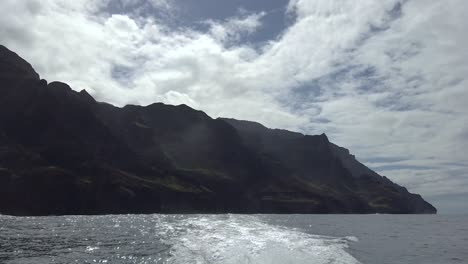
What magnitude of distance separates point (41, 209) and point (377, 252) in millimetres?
152162

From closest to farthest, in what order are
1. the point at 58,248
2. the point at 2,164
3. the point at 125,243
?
the point at 58,248, the point at 125,243, the point at 2,164

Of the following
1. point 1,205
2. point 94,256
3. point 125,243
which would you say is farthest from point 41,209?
point 94,256

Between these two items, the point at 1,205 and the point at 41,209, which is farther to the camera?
the point at 41,209

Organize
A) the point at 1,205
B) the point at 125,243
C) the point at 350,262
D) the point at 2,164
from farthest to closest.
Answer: the point at 2,164 < the point at 1,205 < the point at 125,243 < the point at 350,262

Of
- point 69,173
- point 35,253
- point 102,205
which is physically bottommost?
point 35,253

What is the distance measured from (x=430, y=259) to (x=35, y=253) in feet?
132

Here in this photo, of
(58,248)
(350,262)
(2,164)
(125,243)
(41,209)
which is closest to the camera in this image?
(350,262)

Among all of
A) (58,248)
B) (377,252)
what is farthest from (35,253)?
(377,252)

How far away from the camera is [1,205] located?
6176 inches

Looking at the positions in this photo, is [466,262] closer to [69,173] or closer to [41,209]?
[41,209]

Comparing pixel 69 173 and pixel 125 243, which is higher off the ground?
pixel 69 173

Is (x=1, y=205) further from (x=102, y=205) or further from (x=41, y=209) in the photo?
(x=102, y=205)

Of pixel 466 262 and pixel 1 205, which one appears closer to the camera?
pixel 466 262

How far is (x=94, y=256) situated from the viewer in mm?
38500
